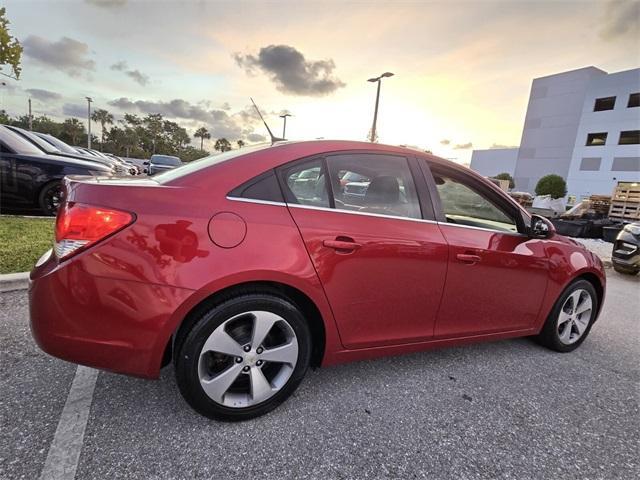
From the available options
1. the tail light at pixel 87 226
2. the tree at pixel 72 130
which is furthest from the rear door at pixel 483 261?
the tree at pixel 72 130

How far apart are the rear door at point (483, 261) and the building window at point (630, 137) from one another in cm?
4370

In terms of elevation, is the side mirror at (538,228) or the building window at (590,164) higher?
the building window at (590,164)

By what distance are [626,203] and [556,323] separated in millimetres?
15242

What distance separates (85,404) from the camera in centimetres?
196

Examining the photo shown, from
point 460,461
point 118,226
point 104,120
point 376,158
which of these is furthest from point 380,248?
point 104,120

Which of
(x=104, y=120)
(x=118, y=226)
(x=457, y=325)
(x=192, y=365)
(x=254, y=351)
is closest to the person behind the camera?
(x=118, y=226)

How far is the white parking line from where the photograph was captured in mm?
1535

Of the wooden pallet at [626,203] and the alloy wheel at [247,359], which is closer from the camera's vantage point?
the alloy wheel at [247,359]

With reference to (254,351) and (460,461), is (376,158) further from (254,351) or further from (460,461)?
(460,461)

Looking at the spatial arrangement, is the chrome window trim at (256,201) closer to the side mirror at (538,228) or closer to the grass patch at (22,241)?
the side mirror at (538,228)

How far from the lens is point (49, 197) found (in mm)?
6070

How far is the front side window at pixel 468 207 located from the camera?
248cm

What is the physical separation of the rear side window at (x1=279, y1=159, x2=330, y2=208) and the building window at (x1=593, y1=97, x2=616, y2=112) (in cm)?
4709

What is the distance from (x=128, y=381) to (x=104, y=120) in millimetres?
87243
